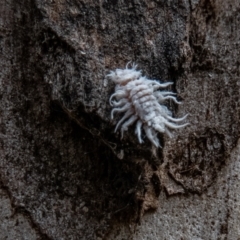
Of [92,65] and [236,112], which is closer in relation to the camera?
[92,65]

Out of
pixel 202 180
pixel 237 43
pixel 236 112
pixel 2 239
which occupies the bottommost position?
pixel 2 239

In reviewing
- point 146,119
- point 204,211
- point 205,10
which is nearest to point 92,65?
point 146,119

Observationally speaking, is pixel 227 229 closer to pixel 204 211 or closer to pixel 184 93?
pixel 204 211
